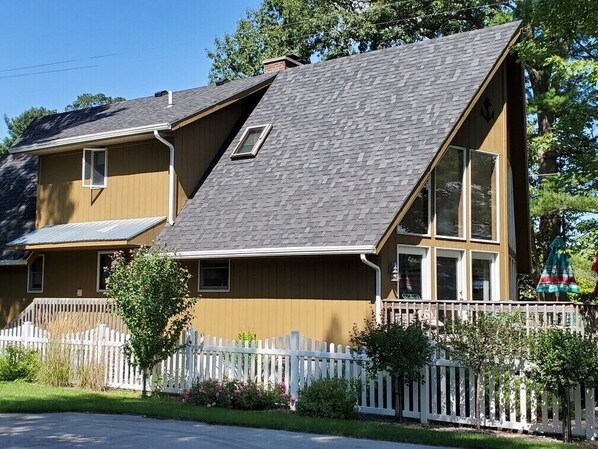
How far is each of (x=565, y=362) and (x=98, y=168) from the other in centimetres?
1354

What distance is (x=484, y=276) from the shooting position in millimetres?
17453

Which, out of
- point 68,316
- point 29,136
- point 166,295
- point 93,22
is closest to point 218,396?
point 166,295

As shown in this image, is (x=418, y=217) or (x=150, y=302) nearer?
(x=150, y=302)

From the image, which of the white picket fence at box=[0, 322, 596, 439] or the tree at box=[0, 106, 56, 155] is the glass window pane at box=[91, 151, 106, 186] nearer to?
the white picket fence at box=[0, 322, 596, 439]

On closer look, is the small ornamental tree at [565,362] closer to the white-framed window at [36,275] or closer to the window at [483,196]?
the window at [483,196]

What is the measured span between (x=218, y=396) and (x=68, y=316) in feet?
15.6

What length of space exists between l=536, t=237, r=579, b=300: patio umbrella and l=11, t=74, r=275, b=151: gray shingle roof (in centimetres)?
858

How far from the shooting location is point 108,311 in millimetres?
16219

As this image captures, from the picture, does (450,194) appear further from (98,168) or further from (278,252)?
(98,168)

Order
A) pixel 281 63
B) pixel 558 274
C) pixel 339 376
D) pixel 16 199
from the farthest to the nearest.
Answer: pixel 16 199, pixel 281 63, pixel 558 274, pixel 339 376

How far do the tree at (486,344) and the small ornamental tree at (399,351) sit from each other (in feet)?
1.61

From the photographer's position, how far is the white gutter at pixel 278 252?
13.6 metres

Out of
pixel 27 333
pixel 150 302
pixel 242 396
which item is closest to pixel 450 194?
pixel 242 396

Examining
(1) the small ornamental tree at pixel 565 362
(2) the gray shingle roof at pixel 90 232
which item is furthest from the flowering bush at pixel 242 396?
(2) the gray shingle roof at pixel 90 232
